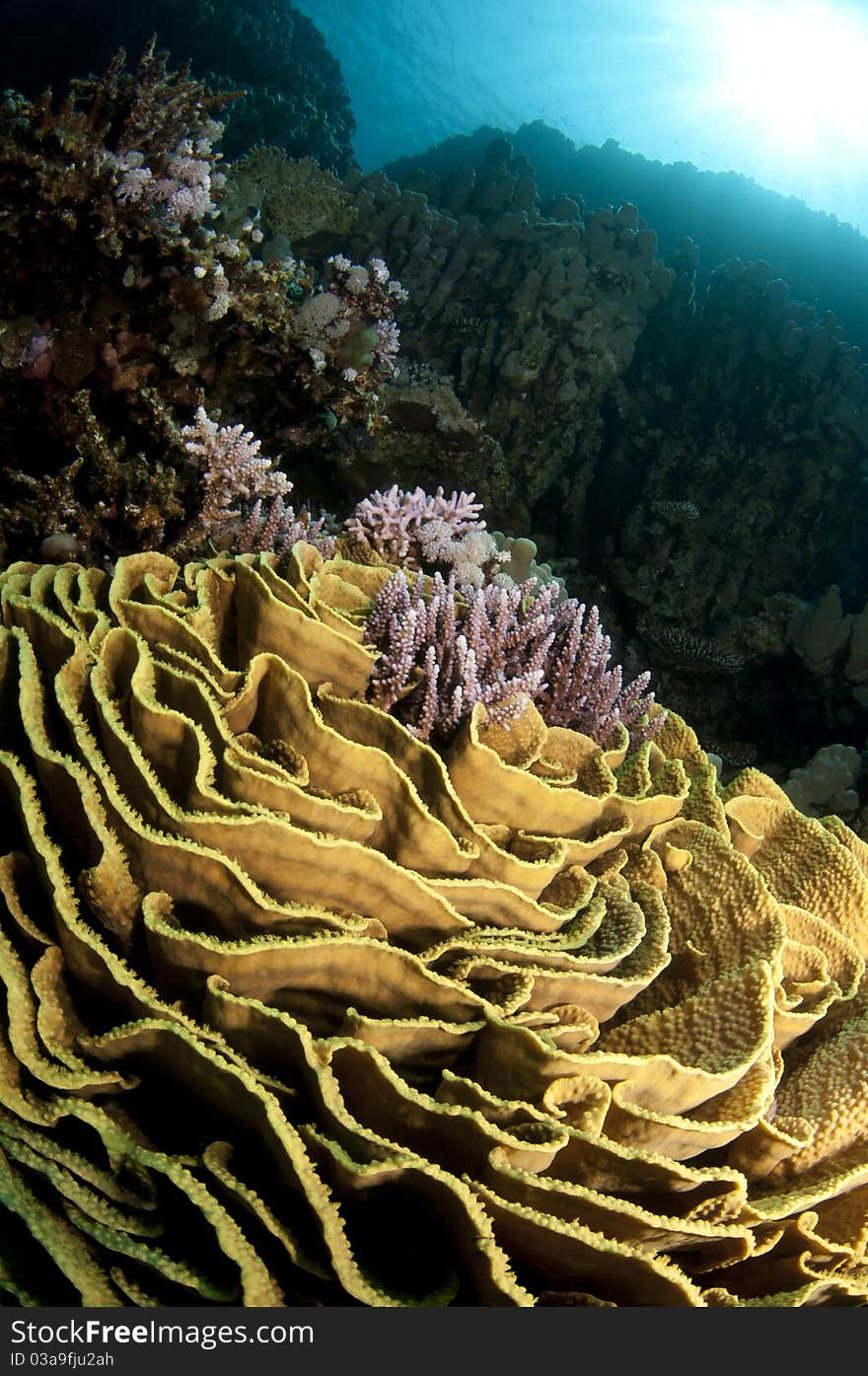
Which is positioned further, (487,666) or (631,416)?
(631,416)

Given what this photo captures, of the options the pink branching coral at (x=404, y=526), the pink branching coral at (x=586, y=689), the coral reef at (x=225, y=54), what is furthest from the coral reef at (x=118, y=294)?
the coral reef at (x=225, y=54)

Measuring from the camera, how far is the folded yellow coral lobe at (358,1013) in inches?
56.1

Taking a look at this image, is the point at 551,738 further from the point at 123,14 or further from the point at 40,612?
the point at 123,14

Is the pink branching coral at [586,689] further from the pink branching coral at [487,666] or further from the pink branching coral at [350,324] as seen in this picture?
the pink branching coral at [350,324]

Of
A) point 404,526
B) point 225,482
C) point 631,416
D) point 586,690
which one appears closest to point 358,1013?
point 586,690

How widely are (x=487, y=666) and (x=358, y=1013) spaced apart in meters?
1.25

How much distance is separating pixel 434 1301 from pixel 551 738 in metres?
1.47

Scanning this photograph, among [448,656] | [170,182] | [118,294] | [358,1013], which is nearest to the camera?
[358,1013]

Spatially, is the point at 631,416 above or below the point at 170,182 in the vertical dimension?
above

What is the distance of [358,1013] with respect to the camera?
Answer: 1644 mm

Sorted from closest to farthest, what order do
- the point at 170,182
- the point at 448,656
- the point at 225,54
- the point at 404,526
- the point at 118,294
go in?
the point at 448,656 → the point at 404,526 → the point at 170,182 → the point at 118,294 → the point at 225,54

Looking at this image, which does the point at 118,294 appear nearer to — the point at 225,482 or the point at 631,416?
the point at 225,482

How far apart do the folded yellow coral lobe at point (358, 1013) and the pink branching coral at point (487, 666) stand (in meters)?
0.12

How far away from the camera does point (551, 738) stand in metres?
2.38
